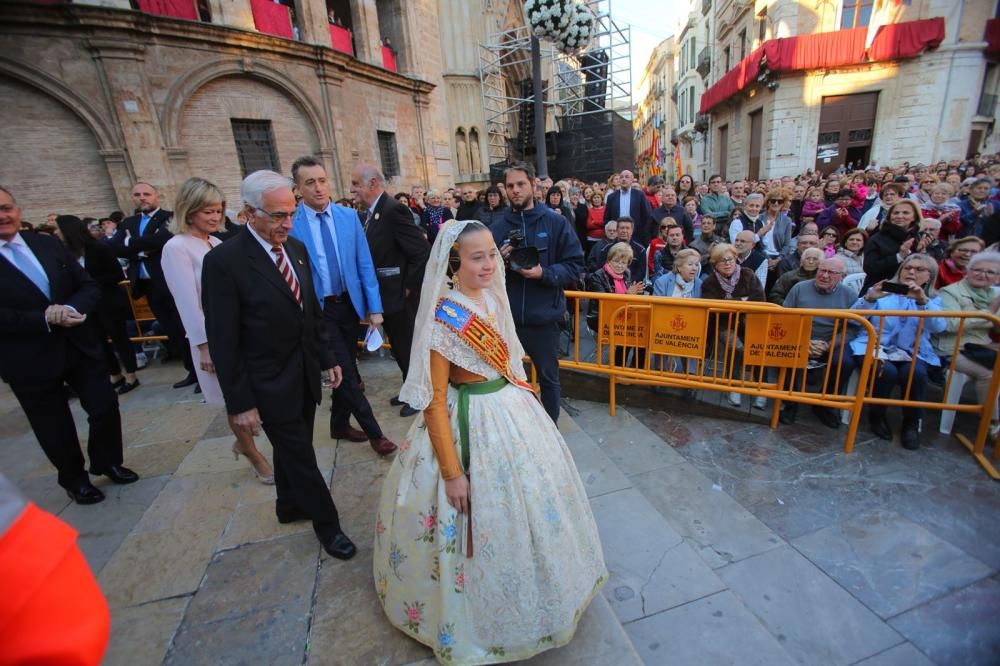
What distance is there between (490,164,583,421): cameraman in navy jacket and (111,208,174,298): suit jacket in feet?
11.8

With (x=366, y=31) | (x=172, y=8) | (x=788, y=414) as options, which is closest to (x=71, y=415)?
(x=788, y=414)

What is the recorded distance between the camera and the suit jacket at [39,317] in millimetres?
2725

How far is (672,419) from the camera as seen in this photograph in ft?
13.8

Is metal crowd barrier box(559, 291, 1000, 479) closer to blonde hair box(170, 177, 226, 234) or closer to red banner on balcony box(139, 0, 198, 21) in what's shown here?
blonde hair box(170, 177, 226, 234)

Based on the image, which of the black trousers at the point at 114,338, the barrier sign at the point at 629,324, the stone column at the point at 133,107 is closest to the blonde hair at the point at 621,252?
the barrier sign at the point at 629,324

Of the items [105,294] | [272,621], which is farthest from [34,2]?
[272,621]

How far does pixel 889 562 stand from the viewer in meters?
2.50

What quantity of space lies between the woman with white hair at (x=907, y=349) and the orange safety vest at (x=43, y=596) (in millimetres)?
4858

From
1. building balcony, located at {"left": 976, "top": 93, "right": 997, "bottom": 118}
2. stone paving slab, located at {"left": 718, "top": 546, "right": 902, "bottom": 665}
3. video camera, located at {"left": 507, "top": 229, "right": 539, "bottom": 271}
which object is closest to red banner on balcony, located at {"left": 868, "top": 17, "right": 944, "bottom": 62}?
building balcony, located at {"left": 976, "top": 93, "right": 997, "bottom": 118}

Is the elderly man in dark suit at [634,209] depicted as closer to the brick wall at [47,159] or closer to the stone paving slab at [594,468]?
the stone paving slab at [594,468]

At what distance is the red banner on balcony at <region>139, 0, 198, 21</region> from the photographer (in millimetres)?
9328

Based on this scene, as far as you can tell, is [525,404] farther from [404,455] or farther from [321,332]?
[321,332]

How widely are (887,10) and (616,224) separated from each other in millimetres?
22668

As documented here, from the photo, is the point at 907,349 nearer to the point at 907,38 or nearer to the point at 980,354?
the point at 980,354
